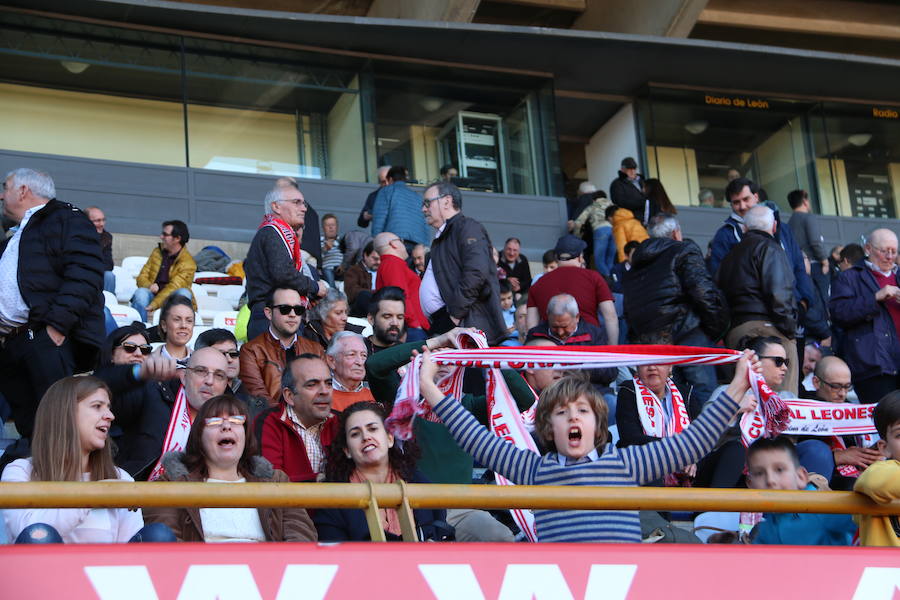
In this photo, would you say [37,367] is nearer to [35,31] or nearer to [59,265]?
[59,265]

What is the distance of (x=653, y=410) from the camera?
23.5 feet

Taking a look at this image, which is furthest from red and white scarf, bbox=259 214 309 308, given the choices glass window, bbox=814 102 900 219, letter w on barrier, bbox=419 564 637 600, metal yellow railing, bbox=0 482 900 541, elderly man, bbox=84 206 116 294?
glass window, bbox=814 102 900 219

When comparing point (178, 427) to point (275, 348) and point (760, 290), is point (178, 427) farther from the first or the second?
point (760, 290)

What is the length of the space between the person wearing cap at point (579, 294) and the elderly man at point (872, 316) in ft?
5.30

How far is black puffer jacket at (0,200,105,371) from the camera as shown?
258 inches

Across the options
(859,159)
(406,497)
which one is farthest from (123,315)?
(859,159)

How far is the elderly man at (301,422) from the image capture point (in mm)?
6219

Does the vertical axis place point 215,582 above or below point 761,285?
below

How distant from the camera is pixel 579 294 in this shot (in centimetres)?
955

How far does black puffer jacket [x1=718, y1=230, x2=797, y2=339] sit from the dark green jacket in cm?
312

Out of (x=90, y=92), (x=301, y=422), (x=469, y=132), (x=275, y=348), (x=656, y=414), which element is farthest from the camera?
(x=469, y=132)

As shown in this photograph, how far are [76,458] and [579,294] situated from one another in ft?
16.9

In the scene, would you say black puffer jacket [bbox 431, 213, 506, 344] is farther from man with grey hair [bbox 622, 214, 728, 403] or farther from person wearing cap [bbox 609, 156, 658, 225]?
person wearing cap [bbox 609, 156, 658, 225]

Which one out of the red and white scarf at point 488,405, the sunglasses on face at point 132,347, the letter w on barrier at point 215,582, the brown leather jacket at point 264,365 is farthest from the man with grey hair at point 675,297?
the letter w on barrier at point 215,582
